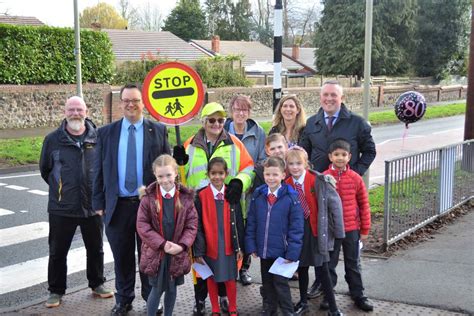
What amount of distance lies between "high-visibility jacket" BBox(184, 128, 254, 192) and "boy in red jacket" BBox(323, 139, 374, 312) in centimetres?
79

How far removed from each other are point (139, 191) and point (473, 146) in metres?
7.26

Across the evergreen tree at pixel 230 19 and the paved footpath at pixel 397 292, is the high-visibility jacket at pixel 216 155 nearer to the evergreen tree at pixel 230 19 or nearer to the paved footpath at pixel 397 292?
the paved footpath at pixel 397 292

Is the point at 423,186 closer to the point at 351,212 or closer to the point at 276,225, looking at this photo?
the point at 351,212

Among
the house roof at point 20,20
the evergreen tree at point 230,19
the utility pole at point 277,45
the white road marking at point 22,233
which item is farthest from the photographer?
the evergreen tree at point 230,19

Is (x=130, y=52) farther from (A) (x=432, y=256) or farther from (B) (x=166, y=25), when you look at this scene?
(A) (x=432, y=256)

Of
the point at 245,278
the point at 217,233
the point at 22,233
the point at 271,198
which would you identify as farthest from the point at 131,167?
the point at 22,233

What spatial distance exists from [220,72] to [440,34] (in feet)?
77.5

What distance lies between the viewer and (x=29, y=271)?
6566mm

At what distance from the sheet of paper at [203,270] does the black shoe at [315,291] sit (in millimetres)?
1171

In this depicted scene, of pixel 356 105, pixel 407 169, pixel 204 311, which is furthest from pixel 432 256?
pixel 356 105

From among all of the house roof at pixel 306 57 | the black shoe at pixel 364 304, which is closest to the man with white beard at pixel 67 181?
the black shoe at pixel 364 304

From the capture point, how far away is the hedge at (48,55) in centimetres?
1944

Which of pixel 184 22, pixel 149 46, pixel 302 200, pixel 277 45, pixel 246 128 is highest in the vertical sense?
pixel 184 22

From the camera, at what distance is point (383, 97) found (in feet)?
125
